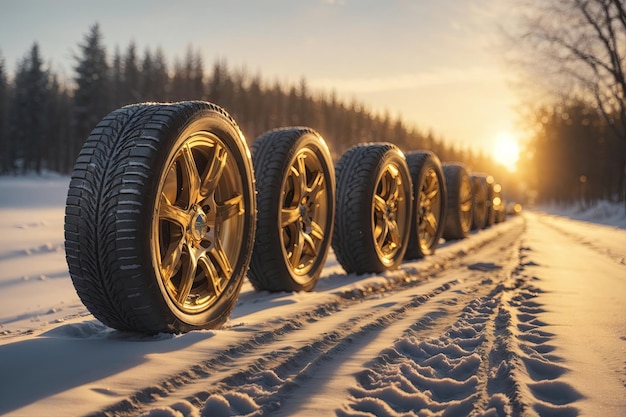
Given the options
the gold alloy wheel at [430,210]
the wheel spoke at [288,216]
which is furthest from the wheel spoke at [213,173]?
the gold alloy wheel at [430,210]

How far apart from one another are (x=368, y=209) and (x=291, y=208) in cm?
121

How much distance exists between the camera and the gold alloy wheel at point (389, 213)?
600 centimetres

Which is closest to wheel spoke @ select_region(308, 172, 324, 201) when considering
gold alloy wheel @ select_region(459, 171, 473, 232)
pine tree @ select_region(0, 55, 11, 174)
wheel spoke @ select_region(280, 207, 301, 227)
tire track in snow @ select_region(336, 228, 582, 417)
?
wheel spoke @ select_region(280, 207, 301, 227)

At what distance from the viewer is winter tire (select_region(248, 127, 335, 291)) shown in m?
4.21

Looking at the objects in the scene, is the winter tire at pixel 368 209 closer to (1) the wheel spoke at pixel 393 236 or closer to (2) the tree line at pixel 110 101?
(1) the wheel spoke at pixel 393 236

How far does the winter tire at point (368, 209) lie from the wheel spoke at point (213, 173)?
2.45 meters

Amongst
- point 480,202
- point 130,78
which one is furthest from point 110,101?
point 480,202

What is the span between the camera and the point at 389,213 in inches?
244

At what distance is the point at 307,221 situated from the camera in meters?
4.83

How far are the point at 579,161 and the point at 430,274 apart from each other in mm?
63862

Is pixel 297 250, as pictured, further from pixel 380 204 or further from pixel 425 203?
pixel 425 203

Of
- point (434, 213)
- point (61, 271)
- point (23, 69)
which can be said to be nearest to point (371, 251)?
point (434, 213)

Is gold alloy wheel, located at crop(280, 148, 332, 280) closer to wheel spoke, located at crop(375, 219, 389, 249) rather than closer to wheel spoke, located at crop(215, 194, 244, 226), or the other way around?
wheel spoke, located at crop(215, 194, 244, 226)

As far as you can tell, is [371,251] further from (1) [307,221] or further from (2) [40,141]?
(2) [40,141]
